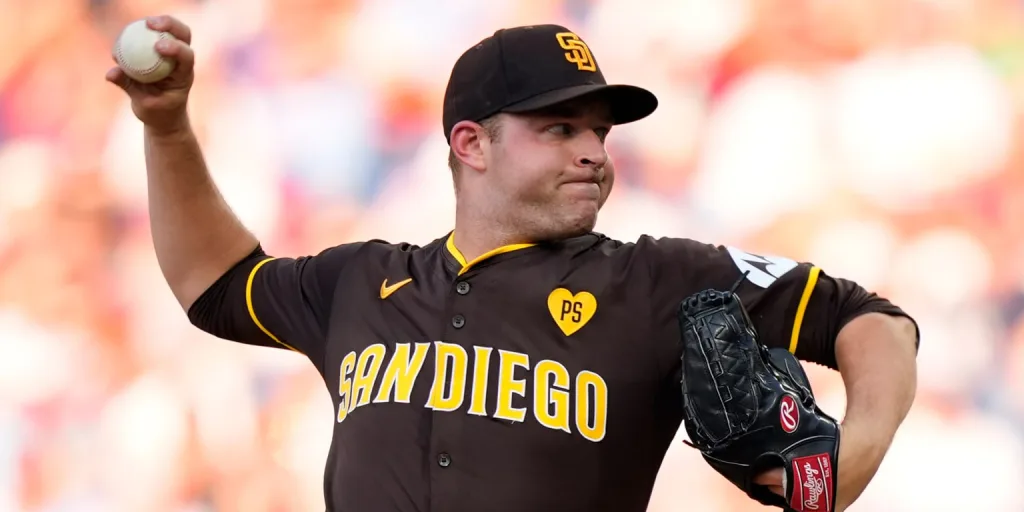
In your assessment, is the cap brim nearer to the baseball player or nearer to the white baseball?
the baseball player

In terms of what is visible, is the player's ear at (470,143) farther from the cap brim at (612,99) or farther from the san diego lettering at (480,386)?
the san diego lettering at (480,386)

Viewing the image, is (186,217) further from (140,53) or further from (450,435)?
(450,435)

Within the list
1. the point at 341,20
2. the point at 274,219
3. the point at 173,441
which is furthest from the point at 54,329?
the point at 341,20

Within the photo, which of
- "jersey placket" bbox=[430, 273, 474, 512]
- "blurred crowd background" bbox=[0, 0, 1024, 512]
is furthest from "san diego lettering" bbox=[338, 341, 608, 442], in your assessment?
"blurred crowd background" bbox=[0, 0, 1024, 512]

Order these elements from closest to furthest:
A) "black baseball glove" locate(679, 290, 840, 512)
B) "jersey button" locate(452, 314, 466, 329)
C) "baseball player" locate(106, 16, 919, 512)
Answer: "black baseball glove" locate(679, 290, 840, 512)
"baseball player" locate(106, 16, 919, 512)
"jersey button" locate(452, 314, 466, 329)

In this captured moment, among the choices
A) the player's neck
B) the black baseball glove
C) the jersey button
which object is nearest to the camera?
the black baseball glove

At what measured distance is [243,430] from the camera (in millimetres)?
2826

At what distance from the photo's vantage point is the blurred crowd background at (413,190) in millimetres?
2625

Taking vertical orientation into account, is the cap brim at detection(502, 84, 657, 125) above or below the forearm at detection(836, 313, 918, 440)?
above

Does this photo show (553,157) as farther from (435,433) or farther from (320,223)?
(320,223)

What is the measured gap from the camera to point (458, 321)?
5.43 ft

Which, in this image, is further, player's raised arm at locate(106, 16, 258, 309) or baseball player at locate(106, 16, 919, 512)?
player's raised arm at locate(106, 16, 258, 309)

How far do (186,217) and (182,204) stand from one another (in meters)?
0.02

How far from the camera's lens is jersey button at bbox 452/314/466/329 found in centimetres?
165
